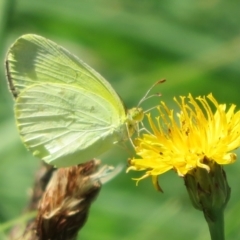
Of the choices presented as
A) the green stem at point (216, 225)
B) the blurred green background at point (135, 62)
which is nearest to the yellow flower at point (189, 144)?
the green stem at point (216, 225)

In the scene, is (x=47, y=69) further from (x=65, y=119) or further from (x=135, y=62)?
(x=135, y=62)

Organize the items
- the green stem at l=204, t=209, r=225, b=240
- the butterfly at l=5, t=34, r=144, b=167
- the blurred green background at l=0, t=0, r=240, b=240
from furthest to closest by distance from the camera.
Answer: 1. the blurred green background at l=0, t=0, r=240, b=240
2. the butterfly at l=5, t=34, r=144, b=167
3. the green stem at l=204, t=209, r=225, b=240

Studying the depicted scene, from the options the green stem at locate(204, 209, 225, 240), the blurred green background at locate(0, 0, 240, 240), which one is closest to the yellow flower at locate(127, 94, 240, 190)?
the green stem at locate(204, 209, 225, 240)

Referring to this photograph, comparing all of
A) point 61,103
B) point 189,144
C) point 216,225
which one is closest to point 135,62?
point 61,103

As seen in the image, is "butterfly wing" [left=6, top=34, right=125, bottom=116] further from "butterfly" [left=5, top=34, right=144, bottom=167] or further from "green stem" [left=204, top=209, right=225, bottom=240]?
"green stem" [left=204, top=209, right=225, bottom=240]

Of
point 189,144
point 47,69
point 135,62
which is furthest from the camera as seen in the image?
point 135,62
